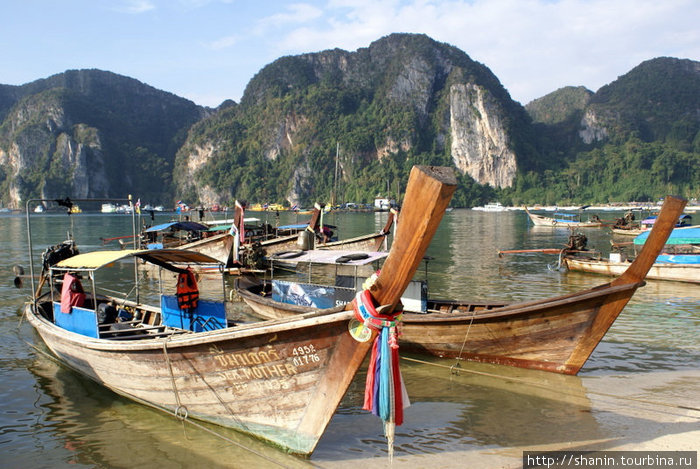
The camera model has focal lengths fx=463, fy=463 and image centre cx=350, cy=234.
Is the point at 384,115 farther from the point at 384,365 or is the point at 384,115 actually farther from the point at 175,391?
the point at 384,365

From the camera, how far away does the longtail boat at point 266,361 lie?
4.35m

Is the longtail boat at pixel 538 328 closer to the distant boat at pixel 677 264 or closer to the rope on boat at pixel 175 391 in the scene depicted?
the rope on boat at pixel 175 391

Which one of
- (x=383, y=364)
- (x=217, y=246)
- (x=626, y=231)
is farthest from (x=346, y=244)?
(x=626, y=231)

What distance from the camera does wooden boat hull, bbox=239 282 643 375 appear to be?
26.7 feet

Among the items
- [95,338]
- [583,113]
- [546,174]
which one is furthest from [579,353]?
[583,113]

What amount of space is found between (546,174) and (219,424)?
14762 centimetres

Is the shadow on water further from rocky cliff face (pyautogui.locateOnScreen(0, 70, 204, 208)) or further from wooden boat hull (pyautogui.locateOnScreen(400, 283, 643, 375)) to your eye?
rocky cliff face (pyautogui.locateOnScreen(0, 70, 204, 208))

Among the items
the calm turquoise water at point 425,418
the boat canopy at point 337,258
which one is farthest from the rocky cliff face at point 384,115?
the calm turquoise water at point 425,418

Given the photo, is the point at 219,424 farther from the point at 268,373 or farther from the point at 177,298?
the point at 177,298

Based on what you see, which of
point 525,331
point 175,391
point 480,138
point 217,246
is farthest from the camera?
point 480,138

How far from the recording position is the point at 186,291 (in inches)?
331

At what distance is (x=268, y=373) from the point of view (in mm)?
5738

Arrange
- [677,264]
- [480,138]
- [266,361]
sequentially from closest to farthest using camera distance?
[266,361] < [677,264] < [480,138]

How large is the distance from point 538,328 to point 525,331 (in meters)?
0.25
